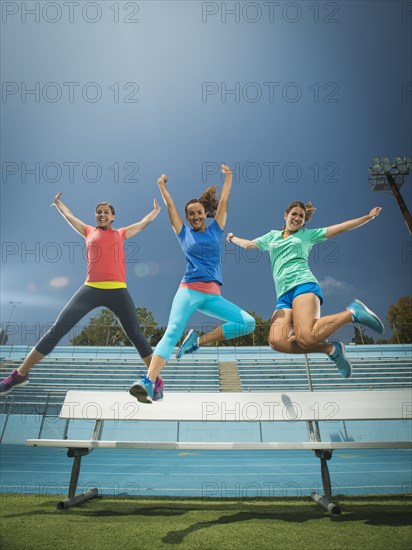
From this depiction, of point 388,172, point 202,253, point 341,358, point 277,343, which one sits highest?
point 388,172

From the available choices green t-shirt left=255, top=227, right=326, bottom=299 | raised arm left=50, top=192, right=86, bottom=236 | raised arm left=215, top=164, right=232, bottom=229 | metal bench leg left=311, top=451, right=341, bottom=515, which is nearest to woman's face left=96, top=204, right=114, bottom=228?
raised arm left=50, top=192, right=86, bottom=236

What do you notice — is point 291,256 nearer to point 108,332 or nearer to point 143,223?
point 143,223

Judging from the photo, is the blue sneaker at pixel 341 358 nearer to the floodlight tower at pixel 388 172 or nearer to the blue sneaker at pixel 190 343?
the blue sneaker at pixel 190 343

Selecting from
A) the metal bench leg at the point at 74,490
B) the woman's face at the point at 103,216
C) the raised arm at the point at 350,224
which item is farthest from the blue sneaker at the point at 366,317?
the metal bench leg at the point at 74,490

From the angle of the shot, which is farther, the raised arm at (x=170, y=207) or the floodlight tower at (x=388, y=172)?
the floodlight tower at (x=388, y=172)

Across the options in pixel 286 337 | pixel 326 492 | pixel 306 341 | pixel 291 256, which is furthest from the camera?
pixel 326 492

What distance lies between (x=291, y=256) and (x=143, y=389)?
184 centimetres

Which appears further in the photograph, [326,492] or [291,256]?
[326,492]

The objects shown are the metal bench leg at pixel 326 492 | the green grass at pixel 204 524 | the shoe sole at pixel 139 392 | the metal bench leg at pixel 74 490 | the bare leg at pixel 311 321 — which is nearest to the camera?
the shoe sole at pixel 139 392

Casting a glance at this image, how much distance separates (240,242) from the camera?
404 centimetres

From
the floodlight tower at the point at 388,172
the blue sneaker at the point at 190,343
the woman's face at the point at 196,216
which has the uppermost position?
the floodlight tower at the point at 388,172

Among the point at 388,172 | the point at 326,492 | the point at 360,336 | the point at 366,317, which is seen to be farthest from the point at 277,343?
the point at 388,172

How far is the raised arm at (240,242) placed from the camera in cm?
400

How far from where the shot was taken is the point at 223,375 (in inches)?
680
